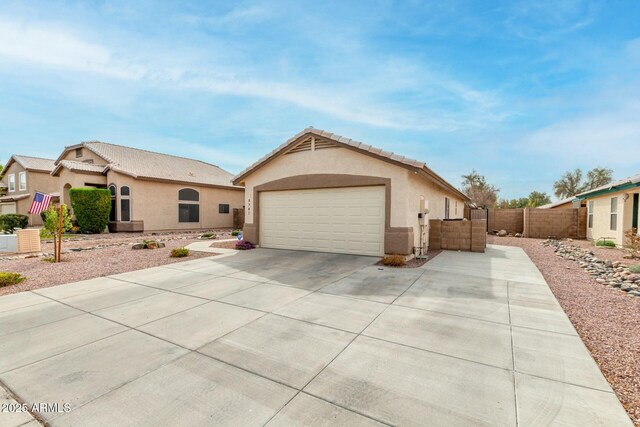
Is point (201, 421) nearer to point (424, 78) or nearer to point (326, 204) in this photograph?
point (326, 204)

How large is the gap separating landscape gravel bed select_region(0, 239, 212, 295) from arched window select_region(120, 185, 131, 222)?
27.5 ft

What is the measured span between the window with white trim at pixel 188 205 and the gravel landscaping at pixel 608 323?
21335 millimetres

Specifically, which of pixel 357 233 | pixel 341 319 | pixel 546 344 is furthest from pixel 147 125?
pixel 546 344

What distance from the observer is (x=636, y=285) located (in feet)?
20.6

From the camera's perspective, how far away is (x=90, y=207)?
698 inches

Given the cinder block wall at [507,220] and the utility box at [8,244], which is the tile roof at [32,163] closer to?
the utility box at [8,244]

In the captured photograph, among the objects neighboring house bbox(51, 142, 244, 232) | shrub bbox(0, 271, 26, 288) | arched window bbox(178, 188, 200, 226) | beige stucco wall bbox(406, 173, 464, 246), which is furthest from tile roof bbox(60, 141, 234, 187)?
beige stucco wall bbox(406, 173, 464, 246)

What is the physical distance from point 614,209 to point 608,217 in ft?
2.49

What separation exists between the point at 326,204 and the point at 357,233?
165 centimetres

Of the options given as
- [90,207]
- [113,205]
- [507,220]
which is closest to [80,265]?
[90,207]

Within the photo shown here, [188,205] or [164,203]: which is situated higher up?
[164,203]

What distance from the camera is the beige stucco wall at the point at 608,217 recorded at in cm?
1208

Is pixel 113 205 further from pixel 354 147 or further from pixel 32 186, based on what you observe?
pixel 354 147

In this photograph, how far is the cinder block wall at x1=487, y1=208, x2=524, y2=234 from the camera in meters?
20.0
